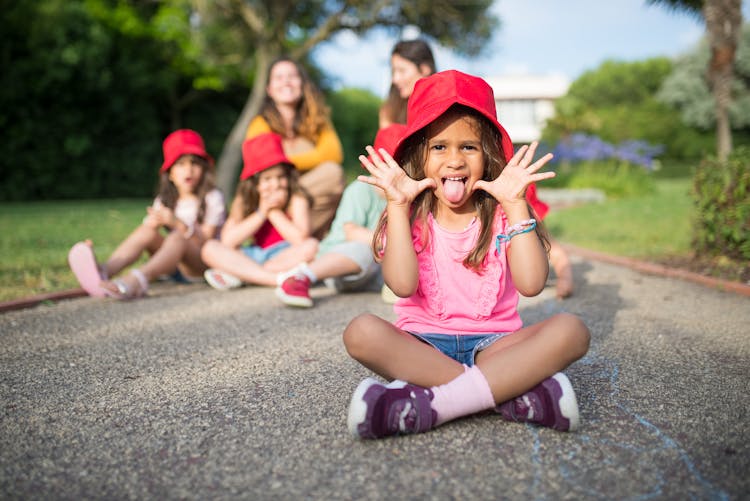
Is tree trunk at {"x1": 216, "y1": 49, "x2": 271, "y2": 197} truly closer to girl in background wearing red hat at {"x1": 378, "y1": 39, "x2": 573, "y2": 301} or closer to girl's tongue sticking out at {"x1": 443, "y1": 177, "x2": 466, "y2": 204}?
girl in background wearing red hat at {"x1": 378, "y1": 39, "x2": 573, "y2": 301}

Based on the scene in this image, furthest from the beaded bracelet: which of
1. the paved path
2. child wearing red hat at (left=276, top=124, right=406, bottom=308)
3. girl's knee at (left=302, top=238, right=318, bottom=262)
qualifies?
girl's knee at (left=302, top=238, right=318, bottom=262)

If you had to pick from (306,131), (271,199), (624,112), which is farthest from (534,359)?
(624,112)

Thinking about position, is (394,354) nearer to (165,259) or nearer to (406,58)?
(406,58)

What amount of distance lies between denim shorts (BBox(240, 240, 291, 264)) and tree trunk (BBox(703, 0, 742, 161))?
6.00 meters

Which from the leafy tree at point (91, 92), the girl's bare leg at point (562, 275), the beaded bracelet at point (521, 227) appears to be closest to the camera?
the beaded bracelet at point (521, 227)

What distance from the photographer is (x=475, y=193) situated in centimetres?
213

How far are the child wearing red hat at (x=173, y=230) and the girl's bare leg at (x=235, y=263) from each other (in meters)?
0.18

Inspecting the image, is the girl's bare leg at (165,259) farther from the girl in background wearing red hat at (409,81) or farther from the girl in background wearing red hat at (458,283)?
the girl in background wearing red hat at (458,283)

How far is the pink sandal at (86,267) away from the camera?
358 centimetres

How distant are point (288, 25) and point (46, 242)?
11.7m

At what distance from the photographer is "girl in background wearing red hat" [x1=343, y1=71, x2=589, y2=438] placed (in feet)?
5.53

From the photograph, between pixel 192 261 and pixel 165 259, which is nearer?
pixel 165 259

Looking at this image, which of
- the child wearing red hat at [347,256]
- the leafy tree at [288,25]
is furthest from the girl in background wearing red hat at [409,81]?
the leafy tree at [288,25]

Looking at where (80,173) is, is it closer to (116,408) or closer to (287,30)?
(287,30)
